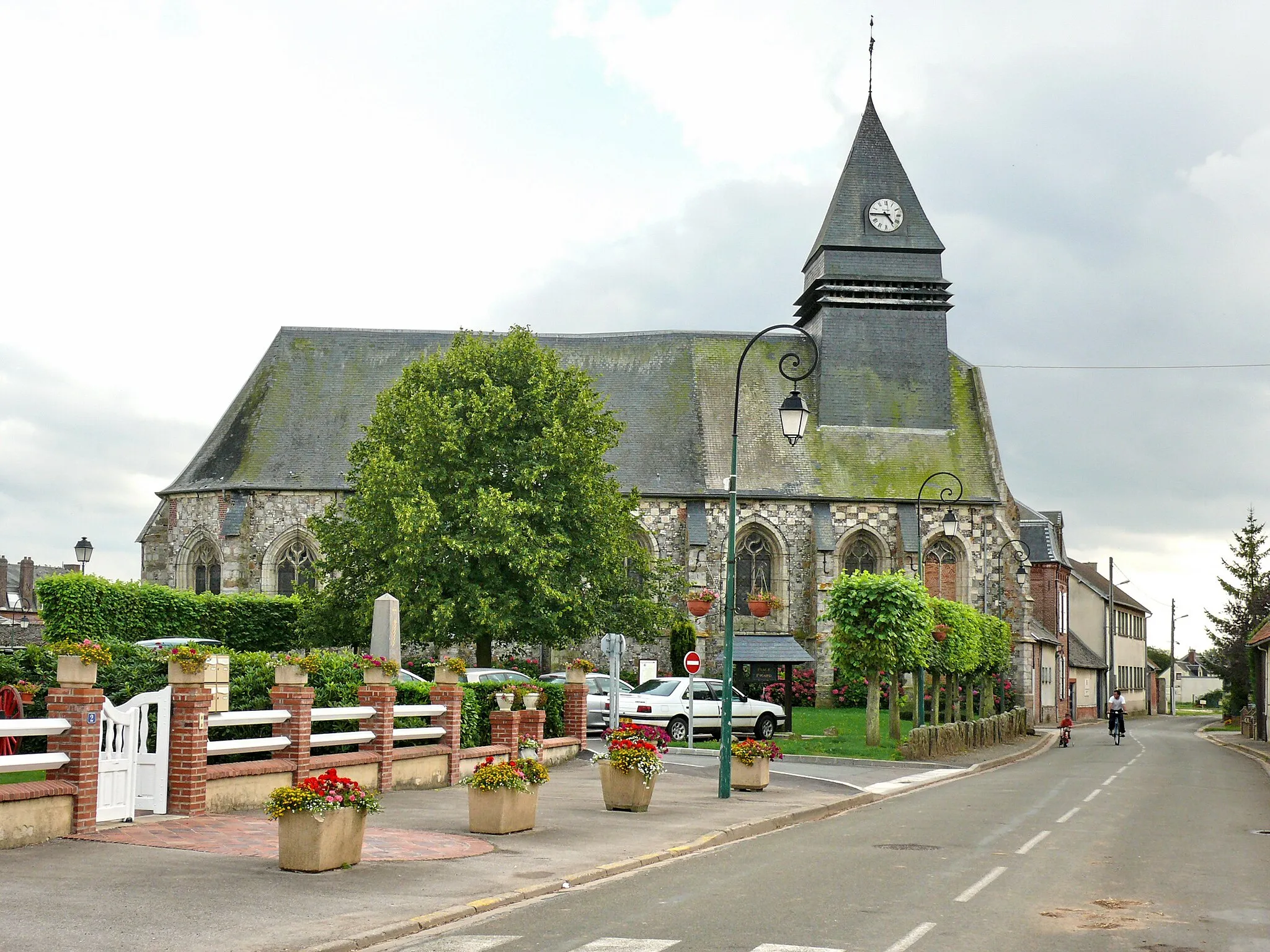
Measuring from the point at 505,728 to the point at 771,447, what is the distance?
87.6 feet

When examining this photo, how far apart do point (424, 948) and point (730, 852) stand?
215 inches

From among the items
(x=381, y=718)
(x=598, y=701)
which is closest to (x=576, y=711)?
(x=598, y=701)

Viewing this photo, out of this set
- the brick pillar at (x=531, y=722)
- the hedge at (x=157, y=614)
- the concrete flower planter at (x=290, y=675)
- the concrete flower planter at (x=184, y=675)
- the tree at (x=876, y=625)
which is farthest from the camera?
the hedge at (x=157, y=614)

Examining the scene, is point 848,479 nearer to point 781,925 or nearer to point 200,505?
point 200,505

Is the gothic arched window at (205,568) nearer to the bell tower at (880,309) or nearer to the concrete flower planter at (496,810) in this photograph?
the bell tower at (880,309)

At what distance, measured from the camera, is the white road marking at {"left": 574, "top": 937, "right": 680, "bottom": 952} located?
25.5 ft

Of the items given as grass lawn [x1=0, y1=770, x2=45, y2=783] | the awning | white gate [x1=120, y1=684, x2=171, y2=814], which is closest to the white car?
the awning

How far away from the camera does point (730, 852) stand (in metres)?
13.0

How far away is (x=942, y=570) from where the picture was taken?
150ft

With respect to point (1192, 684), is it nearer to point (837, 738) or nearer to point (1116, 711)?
point (1116, 711)

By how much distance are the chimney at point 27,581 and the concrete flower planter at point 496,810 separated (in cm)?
7207

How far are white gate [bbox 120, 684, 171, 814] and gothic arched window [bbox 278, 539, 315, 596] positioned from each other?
103ft

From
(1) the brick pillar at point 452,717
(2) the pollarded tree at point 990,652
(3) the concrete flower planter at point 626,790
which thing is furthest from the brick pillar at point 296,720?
(2) the pollarded tree at point 990,652

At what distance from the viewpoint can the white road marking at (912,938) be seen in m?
7.91
